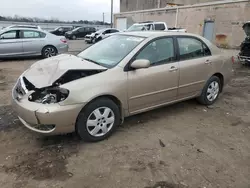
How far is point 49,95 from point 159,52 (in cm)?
196

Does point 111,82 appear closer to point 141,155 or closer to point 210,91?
point 141,155

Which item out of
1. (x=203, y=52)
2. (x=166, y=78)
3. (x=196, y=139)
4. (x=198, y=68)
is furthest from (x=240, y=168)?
(x=203, y=52)

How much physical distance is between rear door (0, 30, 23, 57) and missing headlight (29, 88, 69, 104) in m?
7.64

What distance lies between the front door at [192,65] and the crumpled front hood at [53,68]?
1.62m

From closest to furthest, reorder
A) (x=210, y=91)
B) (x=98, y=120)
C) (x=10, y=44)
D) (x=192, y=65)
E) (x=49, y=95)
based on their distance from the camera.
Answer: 1. (x=49, y=95)
2. (x=98, y=120)
3. (x=192, y=65)
4. (x=210, y=91)
5. (x=10, y=44)

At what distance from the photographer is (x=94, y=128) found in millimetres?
3295

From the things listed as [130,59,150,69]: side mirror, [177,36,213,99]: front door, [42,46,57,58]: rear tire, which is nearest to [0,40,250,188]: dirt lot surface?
[177,36,213,99]: front door

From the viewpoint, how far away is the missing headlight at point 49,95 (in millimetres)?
2977

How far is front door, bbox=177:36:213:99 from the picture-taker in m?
4.22

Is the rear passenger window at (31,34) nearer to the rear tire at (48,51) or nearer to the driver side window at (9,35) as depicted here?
the driver side window at (9,35)

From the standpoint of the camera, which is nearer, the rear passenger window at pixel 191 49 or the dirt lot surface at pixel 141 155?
the dirt lot surface at pixel 141 155

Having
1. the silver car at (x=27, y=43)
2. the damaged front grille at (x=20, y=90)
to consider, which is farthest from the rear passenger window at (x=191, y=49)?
the silver car at (x=27, y=43)

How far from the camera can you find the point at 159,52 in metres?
3.93

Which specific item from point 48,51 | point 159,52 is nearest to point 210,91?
point 159,52
